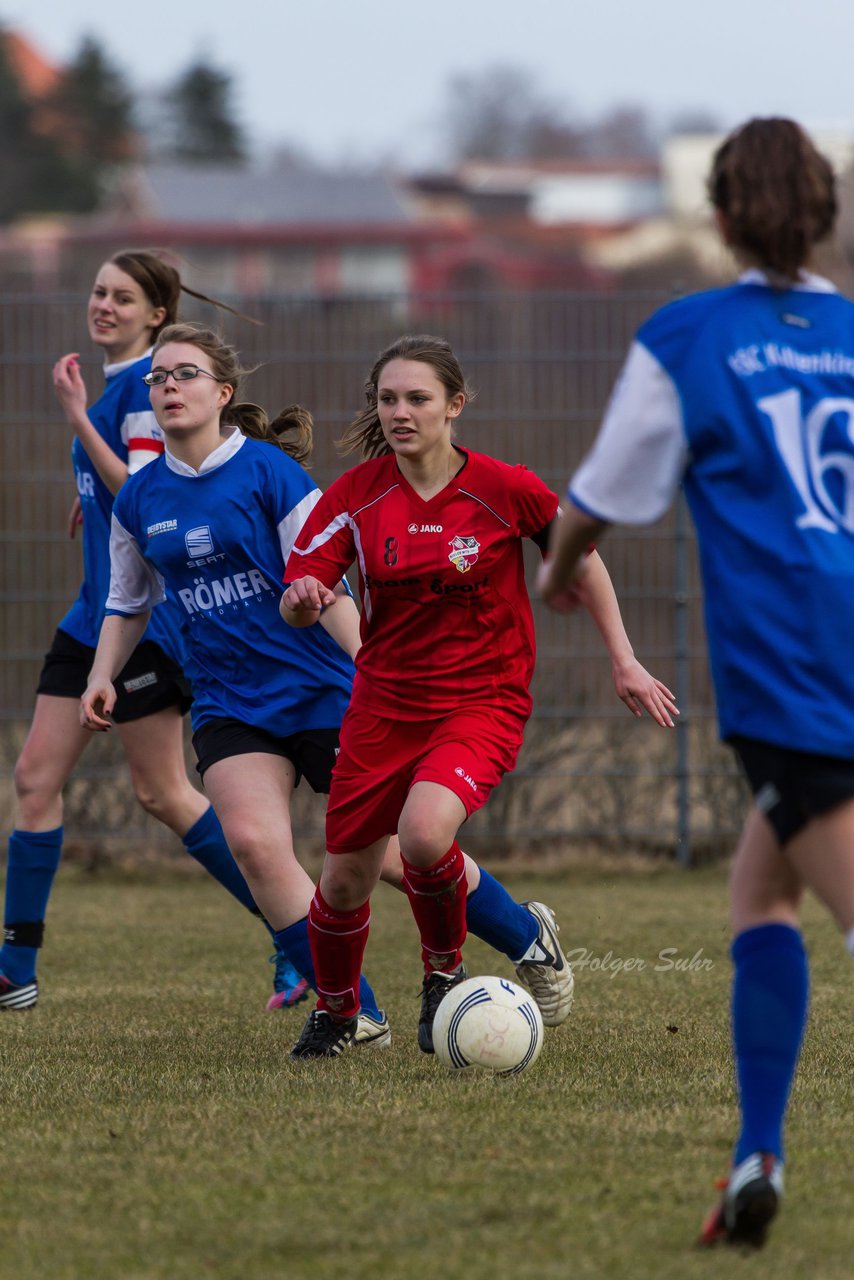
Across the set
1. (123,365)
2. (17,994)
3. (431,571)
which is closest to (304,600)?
(431,571)

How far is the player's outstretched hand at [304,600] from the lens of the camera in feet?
14.0

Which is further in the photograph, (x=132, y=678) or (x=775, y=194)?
(x=132, y=678)

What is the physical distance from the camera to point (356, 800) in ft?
15.0

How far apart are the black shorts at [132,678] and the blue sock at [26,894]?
19.6 inches

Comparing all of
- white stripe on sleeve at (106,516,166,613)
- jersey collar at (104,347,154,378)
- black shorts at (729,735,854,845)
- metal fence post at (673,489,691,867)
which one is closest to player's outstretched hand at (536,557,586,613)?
black shorts at (729,735,854,845)

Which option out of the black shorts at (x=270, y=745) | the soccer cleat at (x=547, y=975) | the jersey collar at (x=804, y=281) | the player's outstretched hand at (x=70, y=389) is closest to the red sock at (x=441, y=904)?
the soccer cleat at (x=547, y=975)

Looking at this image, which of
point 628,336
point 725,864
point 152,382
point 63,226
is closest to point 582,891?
point 725,864

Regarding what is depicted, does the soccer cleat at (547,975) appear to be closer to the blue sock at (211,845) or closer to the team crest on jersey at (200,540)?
the team crest on jersey at (200,540)

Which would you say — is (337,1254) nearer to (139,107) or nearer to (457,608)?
(457,608)

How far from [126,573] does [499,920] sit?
4.77ft

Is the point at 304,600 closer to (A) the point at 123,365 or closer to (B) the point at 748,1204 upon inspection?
(B) the point at 748,1204

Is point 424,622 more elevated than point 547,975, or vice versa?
point 424,622

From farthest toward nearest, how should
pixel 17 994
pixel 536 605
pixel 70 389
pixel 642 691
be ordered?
pixel 536 605 < pixel 17 994 < pixel 70 389 < pixel 642 691

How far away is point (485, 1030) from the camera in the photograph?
4492mm
